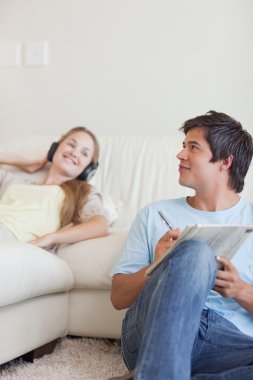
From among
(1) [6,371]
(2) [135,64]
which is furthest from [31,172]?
(1) [6,371]

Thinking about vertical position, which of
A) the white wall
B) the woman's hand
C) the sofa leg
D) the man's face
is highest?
the white wall

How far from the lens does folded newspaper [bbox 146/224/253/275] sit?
1184 millimetres

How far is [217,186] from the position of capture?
5.34 ft

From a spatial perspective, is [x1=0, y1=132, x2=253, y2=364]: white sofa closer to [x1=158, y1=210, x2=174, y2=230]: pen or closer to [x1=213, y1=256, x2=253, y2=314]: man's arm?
[x1=158, y1=210, x2=174, y2=230]: pen

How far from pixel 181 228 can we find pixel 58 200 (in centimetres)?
78

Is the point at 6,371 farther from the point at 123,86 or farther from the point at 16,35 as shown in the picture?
the point at 16,35

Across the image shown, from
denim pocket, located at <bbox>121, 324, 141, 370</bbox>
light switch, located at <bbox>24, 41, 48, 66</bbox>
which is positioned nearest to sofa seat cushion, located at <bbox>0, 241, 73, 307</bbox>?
denim pocket, located at <bbox>121, 324, 141, 370</bbox>

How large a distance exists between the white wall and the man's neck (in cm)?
114

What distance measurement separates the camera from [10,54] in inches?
123

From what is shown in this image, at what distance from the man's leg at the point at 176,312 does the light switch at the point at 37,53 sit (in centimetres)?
209

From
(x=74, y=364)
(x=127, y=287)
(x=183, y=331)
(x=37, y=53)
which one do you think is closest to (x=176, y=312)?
(x=183, y=331)

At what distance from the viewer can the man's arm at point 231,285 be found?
1.32 meters

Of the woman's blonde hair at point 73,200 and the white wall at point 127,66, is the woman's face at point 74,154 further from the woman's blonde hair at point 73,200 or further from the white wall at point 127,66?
the white wall at point 127,66

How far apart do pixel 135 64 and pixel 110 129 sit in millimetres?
337
